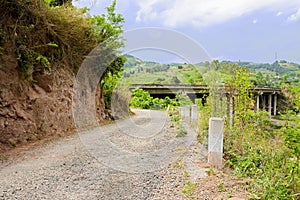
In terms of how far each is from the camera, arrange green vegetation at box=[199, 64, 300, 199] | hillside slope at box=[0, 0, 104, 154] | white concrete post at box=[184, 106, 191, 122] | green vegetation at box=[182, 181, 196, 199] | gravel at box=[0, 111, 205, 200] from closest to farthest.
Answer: green vegetation at box=[199, 64, 300, 199]
green vegetation at box=[182, 181, 196, 199]
gravel at box=[0, 111, 205, 200]
hillside slope at box=[0, 0, 104, 154]
white concrete post at box=[184, 106, 191, 122]

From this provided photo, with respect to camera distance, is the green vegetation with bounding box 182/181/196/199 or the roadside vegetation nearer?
the roadside vegetation

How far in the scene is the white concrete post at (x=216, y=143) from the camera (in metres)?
3.62

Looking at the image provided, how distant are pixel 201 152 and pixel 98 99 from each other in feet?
23.3

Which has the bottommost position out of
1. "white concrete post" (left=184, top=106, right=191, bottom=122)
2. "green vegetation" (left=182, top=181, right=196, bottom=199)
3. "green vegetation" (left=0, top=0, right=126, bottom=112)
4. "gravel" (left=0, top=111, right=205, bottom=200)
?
"gravel" (left=0, top=111, right=205, bottom=200)

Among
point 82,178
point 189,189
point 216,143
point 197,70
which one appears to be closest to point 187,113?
point 197,70

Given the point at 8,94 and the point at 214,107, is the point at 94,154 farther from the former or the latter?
the point at 214,107

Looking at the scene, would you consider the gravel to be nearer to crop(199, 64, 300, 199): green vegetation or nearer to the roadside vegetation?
the roadside vegetation

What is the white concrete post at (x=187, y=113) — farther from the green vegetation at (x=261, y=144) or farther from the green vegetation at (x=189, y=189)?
the green vegetation at (x=189, y=189)

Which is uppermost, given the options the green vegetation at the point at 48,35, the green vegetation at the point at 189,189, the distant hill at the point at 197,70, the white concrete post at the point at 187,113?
the green vegetation at the point at 48,35

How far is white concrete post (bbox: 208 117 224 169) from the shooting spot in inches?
142

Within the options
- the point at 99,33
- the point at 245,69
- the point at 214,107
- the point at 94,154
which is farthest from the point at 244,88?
the point at 99,33

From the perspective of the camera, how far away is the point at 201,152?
4.59 metres

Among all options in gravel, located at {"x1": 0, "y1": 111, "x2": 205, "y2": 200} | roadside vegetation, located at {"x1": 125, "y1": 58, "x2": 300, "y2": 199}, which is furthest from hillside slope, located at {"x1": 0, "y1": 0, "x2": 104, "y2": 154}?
roadside vegetation, located at {"x1": 125, "y1": 58, "x2": 300, "y2": 199}

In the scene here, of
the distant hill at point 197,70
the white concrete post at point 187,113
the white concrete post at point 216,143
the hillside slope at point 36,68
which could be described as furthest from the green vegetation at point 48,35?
the white concrete post at point 216,143
